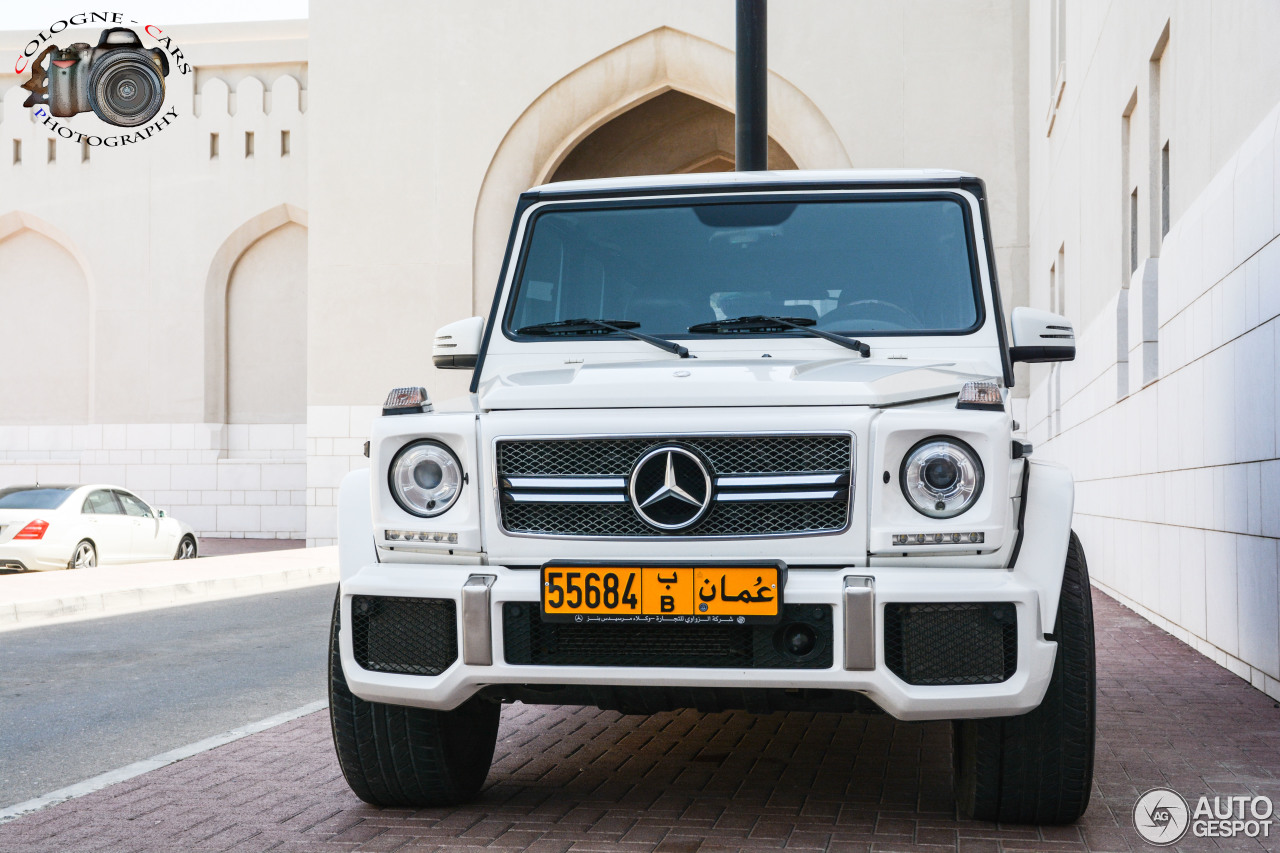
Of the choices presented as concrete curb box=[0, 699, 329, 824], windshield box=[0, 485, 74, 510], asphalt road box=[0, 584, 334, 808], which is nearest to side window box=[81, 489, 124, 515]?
windshield box=[0, 485, 74, 510]

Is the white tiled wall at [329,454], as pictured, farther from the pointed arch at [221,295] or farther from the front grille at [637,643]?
the front grille at [637,643]

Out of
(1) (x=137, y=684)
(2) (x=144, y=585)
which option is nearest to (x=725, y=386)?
(1) (x=137, y=684)

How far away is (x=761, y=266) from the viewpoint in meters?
4.95

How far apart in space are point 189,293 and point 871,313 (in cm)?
2635

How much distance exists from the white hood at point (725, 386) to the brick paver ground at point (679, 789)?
1.30 meters

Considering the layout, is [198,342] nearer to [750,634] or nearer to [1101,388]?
[1101,388]

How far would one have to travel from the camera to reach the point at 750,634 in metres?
3.78

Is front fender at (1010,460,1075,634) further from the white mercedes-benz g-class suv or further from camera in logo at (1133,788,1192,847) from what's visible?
camera in logo at (1133,788,1192,847)

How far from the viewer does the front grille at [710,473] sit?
379 cm

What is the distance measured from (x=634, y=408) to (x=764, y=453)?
16.0 inches

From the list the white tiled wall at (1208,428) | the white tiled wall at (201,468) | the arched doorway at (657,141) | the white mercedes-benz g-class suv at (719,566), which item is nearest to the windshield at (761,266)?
the white mercedes-benz g-class suv at (719,566)

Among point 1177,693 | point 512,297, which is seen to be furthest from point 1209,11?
point 512,297


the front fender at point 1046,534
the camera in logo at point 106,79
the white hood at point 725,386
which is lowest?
the front fender at point 1046,534

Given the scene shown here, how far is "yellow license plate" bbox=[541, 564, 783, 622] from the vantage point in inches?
146
